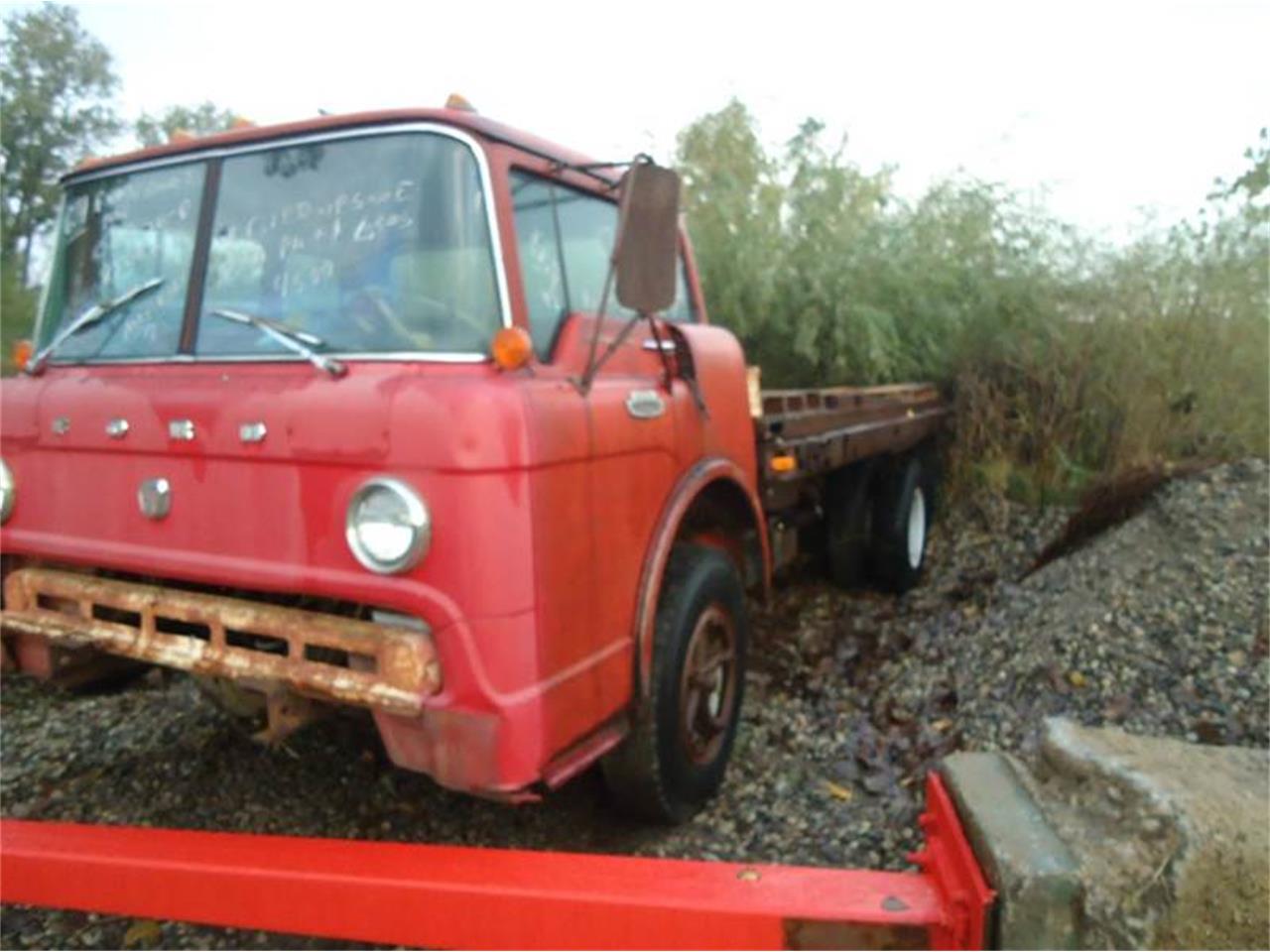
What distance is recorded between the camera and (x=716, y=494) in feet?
11.4

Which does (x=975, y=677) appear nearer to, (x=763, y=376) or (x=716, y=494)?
(x=716, y=494)

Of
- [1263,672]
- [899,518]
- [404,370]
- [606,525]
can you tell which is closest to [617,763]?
[606,525]

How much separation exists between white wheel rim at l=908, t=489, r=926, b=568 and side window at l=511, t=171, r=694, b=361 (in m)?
3.21

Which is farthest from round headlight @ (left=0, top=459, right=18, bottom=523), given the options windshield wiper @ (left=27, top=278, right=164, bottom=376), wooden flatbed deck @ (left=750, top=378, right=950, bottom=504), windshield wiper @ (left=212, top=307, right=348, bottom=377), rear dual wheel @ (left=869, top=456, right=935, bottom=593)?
rear dual wheel @ (left=869, top=456, right=935, bottom=593)

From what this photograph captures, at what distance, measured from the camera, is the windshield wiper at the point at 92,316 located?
2.85 meters

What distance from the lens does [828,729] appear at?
400cm

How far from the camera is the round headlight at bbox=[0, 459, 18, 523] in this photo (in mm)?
2830

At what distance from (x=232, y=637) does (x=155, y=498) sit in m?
0.40

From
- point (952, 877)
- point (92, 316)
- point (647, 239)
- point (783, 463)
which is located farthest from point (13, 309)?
point (952, 877)

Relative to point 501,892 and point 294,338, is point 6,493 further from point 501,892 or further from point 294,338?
point 501,892

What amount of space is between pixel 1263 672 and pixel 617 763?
2.25 meters

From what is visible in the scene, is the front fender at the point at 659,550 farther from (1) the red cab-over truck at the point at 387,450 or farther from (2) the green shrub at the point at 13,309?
(2) the green shrub at the point at 13,309

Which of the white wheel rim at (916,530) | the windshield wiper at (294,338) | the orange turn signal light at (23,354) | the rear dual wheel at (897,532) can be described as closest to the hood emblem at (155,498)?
the windshield wiper at (294,338)

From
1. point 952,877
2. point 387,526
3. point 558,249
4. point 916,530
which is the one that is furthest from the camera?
point 916,530
